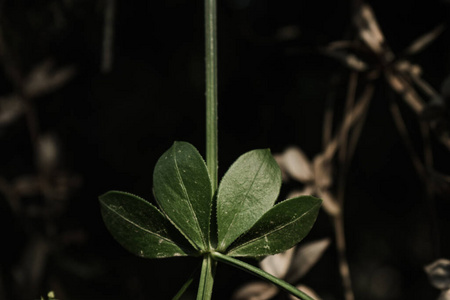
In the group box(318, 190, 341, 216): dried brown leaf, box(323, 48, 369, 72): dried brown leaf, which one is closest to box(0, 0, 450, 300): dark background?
box(323, 48, 369, 72): dried brown leaf

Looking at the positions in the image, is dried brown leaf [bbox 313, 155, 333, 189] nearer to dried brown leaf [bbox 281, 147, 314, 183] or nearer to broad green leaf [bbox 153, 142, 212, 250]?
dried brown leaf [bbox 281, 147, 314, 183]

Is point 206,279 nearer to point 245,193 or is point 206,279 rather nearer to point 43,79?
point 245,193

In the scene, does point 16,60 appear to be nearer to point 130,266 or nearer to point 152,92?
point 152,92

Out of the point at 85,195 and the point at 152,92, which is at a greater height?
the point at 152,92

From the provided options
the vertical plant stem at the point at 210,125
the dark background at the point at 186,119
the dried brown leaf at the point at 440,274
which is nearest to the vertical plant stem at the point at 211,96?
the vertical plant stem at the point at 210,125

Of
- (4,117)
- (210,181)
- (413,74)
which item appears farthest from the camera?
(4,117)

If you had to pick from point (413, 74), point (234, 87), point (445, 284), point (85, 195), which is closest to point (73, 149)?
point (85, 195)

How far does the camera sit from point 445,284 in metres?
0.48

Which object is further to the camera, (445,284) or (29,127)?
Result: (29,127)

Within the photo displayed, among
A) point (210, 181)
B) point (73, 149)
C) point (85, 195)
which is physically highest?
point (210, 181)

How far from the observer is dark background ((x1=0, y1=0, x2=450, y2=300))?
975mm

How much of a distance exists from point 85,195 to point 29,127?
224mm

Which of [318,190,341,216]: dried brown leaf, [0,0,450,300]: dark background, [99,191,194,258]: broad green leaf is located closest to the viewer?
[99,191,194,258]: broad green leaf

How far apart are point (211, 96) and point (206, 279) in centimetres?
19
